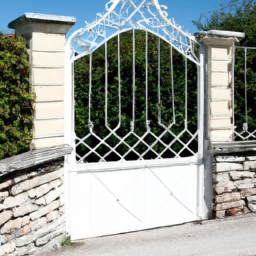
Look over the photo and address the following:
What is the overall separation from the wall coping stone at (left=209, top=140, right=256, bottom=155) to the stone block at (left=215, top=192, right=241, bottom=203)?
24.6 inches

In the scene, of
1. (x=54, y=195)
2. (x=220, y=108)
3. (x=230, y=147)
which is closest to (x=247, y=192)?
(x=230, y=147)

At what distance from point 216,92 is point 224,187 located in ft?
4.37

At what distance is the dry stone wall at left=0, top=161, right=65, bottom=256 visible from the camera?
3.28m

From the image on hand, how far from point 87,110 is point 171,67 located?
4.29 feet

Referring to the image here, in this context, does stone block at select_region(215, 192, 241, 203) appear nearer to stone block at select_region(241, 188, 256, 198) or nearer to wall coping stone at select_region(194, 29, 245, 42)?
stone block at select_region(241, 188, 256, 198)

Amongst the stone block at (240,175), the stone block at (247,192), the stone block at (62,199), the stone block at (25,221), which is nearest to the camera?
the stone block at (25,221)

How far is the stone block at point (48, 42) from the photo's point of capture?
3.80 metres

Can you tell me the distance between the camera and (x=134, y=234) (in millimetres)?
4539

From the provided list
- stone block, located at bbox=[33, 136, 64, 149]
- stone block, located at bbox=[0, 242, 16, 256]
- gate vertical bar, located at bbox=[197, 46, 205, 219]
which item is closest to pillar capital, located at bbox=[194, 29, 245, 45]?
gate vertical bar, located at bbox=[197, 46, 205, 219]

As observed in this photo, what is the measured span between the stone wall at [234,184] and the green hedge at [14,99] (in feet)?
8.65

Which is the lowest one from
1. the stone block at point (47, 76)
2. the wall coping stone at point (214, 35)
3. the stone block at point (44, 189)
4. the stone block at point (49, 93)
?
the stone block at point (44, 189)

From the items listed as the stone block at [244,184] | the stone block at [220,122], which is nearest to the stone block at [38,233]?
the stone block at [220,122]

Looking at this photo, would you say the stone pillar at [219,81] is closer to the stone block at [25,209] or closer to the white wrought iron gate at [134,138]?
the white wrought iron gate at [134,138]

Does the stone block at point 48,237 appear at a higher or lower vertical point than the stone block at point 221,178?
lower
